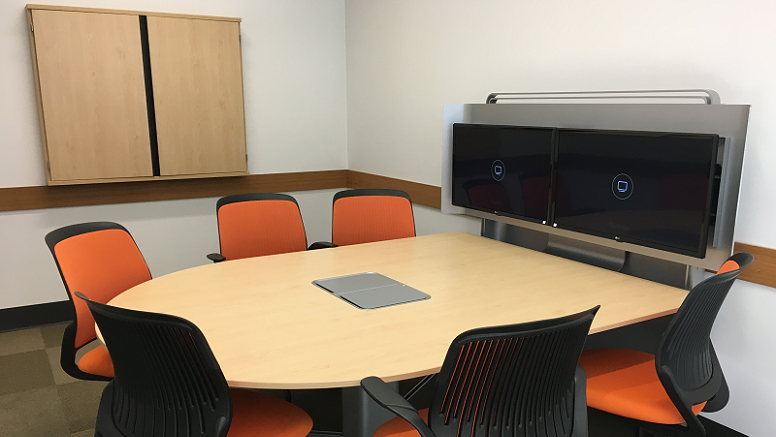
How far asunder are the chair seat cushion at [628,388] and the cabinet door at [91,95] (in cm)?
346

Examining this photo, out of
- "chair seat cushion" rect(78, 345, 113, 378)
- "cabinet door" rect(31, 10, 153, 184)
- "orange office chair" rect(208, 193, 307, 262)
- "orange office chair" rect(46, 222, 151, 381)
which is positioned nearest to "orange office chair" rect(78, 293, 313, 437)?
"chair seat cushion" rect(78, 345, 113, 378)

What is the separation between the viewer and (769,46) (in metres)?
2.33

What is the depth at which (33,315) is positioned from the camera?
4.30m

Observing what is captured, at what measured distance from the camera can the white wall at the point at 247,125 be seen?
408 cm

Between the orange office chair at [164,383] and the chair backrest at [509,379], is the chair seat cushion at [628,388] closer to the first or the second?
the chair backrest at [509,379]

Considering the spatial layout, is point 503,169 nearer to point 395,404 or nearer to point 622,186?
point 622,186

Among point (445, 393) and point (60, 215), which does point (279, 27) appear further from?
point (445, 393)

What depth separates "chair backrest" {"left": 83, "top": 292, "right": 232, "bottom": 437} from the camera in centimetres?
159

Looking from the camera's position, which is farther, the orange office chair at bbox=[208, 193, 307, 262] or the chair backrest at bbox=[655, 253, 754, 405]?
the orange office chair at bbox=[208, 193, 307, 262]

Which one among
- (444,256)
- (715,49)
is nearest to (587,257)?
(444,256)

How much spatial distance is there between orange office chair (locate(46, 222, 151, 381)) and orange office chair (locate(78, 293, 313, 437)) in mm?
650

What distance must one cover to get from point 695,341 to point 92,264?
2.44 metres

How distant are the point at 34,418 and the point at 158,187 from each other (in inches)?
80.2

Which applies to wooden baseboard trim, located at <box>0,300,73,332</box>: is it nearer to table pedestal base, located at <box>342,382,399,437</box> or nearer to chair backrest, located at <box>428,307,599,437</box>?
table pedestal base, located at <box>342,382,399,437</box>
